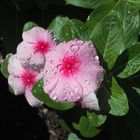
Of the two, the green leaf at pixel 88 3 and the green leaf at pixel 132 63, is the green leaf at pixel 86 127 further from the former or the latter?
the green leaf at pixel 88 3

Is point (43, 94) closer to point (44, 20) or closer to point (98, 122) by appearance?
point (98, 122)

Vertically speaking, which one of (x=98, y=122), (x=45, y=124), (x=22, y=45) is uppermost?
(x=22, y=45)

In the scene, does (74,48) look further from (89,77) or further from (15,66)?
(15,66)

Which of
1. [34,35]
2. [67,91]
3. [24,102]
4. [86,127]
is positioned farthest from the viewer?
[24,102]

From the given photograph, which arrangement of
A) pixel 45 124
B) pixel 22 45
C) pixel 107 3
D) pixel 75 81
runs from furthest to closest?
pixel 45 124
pixel 107 3
pixel 22 45
pixel 75 81

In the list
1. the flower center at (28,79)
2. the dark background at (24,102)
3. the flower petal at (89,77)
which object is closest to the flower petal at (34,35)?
the flower center at (28,79)

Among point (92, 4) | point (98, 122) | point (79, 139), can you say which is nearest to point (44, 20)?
point (92, 4)

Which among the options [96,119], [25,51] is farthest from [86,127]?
[25,51]
